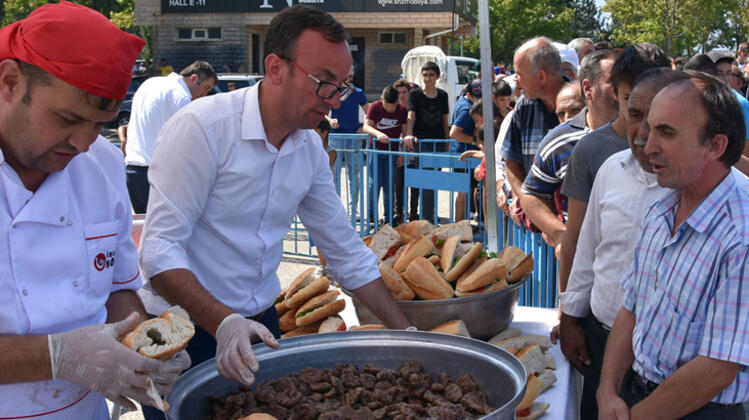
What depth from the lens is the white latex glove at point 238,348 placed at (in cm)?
160

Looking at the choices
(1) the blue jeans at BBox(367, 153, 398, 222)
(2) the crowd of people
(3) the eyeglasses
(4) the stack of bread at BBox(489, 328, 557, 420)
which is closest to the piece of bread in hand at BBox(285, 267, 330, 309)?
(2) the crowd of people

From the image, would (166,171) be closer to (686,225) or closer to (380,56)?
(686,225)

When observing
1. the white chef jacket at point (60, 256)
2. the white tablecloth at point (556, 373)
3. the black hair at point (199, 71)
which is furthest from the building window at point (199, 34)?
the white chef jacket at point (60, 256)

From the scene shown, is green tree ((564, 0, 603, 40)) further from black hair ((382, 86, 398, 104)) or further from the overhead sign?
black hair ((382, 86, 398, 104))

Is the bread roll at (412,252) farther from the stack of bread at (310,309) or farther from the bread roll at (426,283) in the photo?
the stack of bread at (310,309)

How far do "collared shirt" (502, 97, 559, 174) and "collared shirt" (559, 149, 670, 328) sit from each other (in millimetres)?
1614

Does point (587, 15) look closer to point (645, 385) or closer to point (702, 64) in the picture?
point (702, 64)

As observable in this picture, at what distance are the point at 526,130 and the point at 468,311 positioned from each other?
76.5 inches

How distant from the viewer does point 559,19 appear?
145 ft

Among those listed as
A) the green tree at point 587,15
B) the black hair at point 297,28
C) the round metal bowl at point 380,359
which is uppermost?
the green tree at point 587,15

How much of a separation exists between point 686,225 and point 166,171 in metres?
1.53

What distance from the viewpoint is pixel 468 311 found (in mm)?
2424

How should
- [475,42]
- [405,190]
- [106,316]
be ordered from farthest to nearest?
1. [475,42]
2. [405,190]
3. [106,316]

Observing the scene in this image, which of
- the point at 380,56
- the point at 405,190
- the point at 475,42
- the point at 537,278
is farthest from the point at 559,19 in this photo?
the point at 537,278
